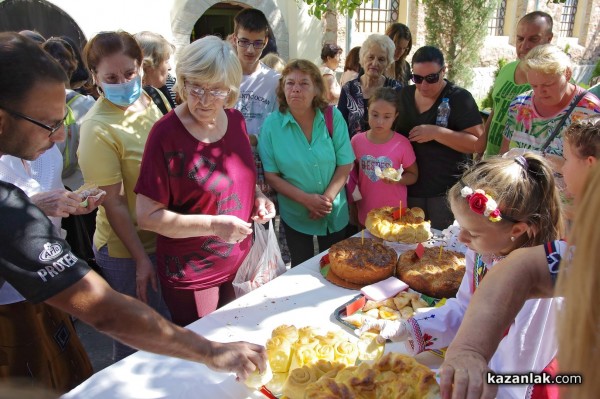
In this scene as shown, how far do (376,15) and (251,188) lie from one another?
12349 millimetres

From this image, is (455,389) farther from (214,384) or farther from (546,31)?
(546,31)

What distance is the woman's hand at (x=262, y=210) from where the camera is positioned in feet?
7.64

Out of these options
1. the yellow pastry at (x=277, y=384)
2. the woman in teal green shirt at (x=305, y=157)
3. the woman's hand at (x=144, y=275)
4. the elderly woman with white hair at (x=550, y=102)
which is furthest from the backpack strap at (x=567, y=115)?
the woman's hand at (x=144, y=275)

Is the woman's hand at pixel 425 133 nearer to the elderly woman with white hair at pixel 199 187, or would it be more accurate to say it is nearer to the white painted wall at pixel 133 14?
the elderly woman with white hair at pixel 199 187

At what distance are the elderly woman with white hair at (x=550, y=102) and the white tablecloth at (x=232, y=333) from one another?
1737 millimetres

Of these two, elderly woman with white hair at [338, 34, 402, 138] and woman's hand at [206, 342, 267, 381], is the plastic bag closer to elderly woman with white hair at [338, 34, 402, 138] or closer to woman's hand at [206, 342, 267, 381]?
woman's hand at [206, 342, 267, 381]

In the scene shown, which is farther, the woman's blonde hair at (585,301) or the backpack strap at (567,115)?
the backpack strap at (567,115)

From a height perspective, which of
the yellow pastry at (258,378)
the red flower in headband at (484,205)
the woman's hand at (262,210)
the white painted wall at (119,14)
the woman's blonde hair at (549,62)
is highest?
the white painted wall at (119,14)

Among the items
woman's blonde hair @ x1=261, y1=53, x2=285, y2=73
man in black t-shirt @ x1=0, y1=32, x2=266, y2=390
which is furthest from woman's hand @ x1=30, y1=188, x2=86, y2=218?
woman's blonde hair @ x1=261, y1=53, x2=285, y2=73

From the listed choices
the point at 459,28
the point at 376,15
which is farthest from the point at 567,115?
the point at 459,28

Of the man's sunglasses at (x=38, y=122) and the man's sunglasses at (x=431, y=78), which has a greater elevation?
the man's sunglasses at (x=38, y=122)

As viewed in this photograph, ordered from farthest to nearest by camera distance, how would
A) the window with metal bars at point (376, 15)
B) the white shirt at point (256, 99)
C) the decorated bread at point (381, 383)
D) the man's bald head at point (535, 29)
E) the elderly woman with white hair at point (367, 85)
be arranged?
1. the window with metal bars at point (376, 15)
2. the elderly woman with white hair at point (367, 85)
3. the man's bald head at point (535, 29)
4. the white shirt at point (256, 99)
5. the decorated bread at point (381, 383)

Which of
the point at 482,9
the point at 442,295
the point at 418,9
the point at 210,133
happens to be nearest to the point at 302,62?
the point at 210,133

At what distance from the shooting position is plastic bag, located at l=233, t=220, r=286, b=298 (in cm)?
221
